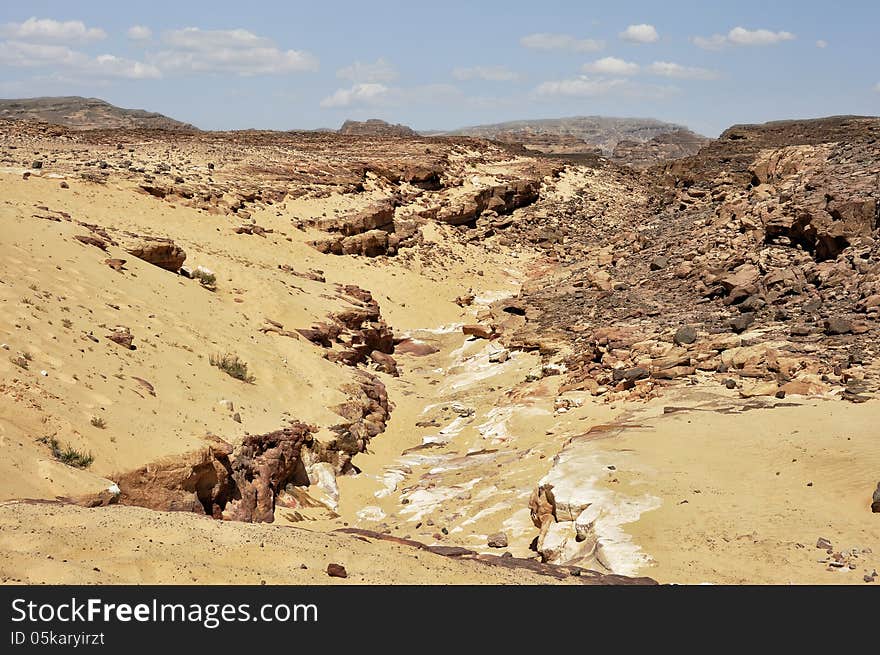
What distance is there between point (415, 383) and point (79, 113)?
64.1m

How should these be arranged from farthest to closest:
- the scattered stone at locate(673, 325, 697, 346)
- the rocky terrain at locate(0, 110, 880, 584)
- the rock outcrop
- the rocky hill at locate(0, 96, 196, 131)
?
the rocky hill at locate(0, 96, 196, 131)
the scattered stone at locate(673, 325, 697, 346)
the rock outcrop
the rocky terrain at locate(0, 110, 880, 584)

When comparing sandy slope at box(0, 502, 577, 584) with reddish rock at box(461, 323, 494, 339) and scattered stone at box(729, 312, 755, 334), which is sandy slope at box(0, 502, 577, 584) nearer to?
scattered stone at box(729, 312, 755, 334)

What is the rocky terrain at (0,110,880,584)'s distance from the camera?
22.9 feet

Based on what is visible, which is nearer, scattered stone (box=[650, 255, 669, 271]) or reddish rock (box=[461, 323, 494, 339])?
reddish rock (box=[461, 323, 494, 339])

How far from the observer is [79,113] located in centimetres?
7038

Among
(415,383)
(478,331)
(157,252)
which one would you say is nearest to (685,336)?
(415,383)

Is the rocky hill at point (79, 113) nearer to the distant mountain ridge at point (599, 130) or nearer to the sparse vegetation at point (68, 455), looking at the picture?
the distant mountain ridge at point (599, 130)

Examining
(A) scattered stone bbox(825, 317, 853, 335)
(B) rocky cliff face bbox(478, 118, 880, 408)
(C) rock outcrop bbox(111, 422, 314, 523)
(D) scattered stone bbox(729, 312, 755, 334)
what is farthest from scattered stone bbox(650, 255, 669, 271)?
(C) rock outcrop bbox(111, 422, 314, 523)

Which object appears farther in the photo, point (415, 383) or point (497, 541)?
point (415, 383)

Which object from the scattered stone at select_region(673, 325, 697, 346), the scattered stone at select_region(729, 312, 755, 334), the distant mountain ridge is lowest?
the scattered stone at select_region(673, 325, 697, 346)

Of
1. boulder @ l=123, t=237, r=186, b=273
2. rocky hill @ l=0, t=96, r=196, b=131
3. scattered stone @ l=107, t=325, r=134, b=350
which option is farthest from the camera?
rocky hill @ l=0, t=96, r=196, b=131

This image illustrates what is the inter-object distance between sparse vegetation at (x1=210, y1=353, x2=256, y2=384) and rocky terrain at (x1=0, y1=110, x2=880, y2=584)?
0.09 meters

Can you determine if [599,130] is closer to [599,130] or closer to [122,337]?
[599,130]

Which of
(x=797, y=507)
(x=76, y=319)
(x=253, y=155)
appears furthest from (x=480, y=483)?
(x=253, y=155)
